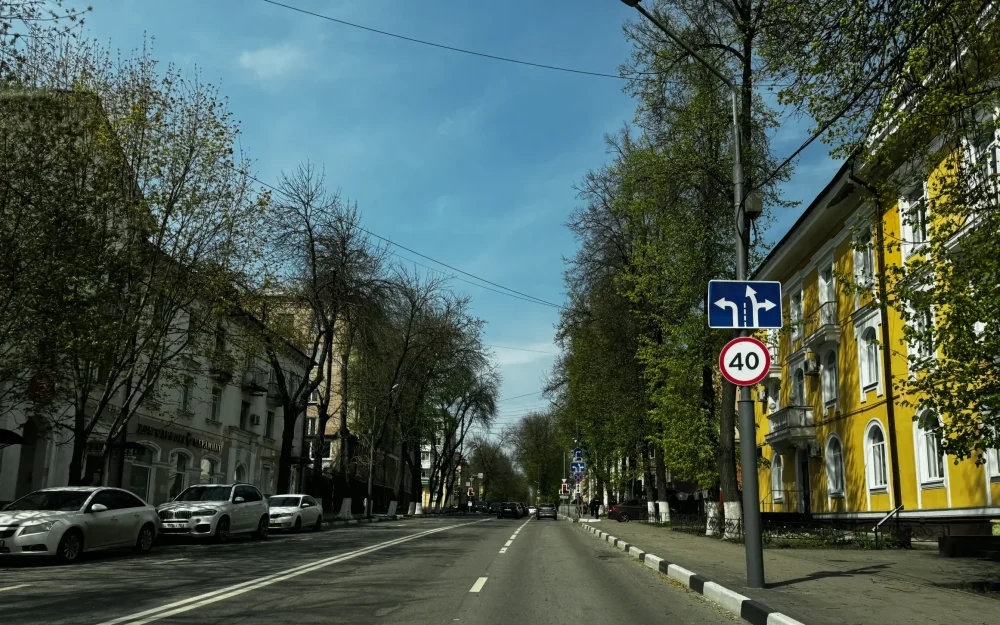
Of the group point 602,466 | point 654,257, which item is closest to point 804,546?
point 654,257

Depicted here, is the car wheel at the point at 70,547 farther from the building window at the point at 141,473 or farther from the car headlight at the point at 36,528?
the building window at the point at 141,473

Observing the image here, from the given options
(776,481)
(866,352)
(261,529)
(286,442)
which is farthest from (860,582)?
(286,442)

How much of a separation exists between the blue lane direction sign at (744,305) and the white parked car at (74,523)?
12.3m

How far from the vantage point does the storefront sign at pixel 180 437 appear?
30156 millimetres

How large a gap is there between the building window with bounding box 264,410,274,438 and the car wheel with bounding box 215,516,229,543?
25.2 meters

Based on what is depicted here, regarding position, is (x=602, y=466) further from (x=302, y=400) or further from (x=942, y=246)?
(x=942, y=246)

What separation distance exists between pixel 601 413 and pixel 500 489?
93.5 m

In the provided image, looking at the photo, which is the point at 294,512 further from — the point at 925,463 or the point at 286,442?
the point at 925,463

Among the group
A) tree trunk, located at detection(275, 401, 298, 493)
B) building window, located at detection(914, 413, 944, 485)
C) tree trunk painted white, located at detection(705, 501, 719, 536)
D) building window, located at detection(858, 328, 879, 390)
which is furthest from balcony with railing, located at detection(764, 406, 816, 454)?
tree trunk, located at detection(275, 401, 298, 493)

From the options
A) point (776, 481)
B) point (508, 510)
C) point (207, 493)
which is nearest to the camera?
point (207, 493)

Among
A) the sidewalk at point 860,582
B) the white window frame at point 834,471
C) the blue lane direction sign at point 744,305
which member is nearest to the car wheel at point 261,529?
the sidewalk at point 860,582

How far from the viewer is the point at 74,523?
14.7 m

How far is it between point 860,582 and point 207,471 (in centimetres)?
3187

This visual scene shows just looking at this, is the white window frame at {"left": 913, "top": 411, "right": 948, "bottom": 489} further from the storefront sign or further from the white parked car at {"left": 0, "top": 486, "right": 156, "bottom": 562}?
the storefront sign
